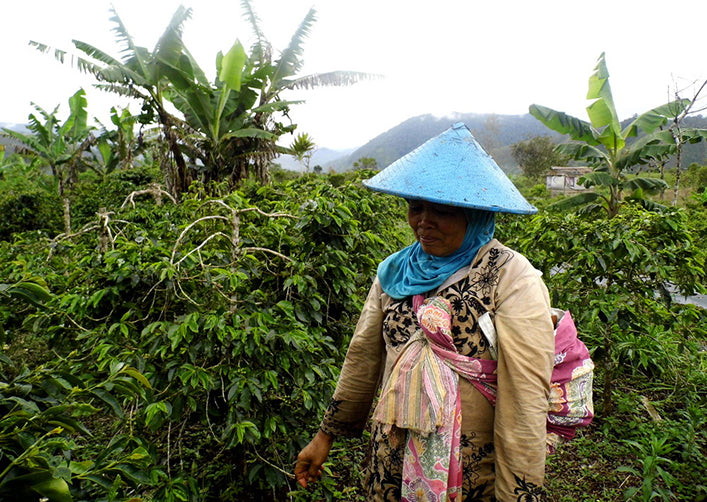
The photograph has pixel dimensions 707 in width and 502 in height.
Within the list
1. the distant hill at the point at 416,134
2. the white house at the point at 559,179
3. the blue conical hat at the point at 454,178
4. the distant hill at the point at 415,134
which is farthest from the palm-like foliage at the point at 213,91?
the distant hill at the point at 416,134

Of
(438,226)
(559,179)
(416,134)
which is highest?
(416,134)

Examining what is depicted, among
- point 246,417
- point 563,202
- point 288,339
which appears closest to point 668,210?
point 288,339

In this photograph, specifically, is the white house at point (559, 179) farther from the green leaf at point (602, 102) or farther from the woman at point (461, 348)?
the woman at point (461, 348)

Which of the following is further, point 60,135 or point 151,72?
point 60,135

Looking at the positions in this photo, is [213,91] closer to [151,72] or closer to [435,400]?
[151,72]

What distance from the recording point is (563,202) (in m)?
8.19

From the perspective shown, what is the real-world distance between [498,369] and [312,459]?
2.48ft

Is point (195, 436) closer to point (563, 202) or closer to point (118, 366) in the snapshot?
point (118, 366)

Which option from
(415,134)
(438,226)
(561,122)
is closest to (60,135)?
(561,122)

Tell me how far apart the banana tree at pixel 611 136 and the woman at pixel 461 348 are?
7250 mm

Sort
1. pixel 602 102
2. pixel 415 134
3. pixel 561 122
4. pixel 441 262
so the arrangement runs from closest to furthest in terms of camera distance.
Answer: pixel 441 262 → pixel 602 102 → pixel 561 122 → pixel 415 134

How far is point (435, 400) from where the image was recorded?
1.11 m

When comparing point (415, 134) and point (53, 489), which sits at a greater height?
point (415, 134)

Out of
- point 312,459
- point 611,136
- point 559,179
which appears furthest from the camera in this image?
point 559,179
